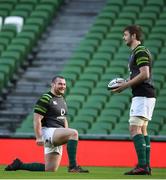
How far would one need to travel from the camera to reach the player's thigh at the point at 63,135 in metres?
11.4

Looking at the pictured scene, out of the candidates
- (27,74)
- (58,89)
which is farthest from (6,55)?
(58,89)

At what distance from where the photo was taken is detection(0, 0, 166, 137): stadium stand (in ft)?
55.5

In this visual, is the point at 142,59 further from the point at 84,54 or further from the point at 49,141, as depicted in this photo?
the point at 84,54

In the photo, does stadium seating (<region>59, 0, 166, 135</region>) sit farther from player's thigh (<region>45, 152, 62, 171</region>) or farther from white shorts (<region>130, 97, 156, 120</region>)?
white shorts (<region>130, 97, 156, 120</region>)

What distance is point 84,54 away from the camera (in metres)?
19.3

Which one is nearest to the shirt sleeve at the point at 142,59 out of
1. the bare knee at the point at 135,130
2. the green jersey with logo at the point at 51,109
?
the bare knee at the point at 135,130

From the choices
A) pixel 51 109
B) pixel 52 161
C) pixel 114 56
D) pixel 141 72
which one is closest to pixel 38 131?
pixel 51 109

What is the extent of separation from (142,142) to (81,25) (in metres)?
10.5

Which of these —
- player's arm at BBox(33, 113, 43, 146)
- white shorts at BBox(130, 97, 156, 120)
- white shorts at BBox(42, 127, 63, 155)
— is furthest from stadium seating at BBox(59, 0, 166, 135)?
white shorts at BBox(130, 97, 156, 120)


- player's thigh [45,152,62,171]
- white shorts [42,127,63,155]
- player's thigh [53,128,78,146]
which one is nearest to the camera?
player's thigh [53,128,78,146]

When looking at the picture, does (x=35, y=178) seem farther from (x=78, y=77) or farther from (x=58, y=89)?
(x=78, y=77)

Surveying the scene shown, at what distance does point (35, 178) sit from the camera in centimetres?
1005

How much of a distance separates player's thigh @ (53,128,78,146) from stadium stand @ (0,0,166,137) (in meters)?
4.13

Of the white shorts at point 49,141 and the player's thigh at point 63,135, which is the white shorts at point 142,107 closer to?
the player's thigh at point 63,135
